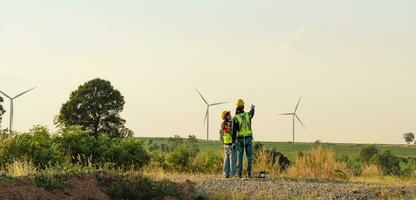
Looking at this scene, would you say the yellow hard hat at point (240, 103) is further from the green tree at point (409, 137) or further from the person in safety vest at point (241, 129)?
the green tree at point (409, 137)

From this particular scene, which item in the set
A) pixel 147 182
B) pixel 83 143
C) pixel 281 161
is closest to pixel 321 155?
pixel 281 161

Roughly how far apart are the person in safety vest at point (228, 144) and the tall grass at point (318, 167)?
410 centimetres

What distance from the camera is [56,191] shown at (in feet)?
48.3

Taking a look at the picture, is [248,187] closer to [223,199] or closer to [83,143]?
[223,199]

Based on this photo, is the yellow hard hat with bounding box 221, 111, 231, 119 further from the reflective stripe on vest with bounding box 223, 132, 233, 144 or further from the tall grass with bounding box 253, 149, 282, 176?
the tall grass with bounding box 253, 149, 282, 176

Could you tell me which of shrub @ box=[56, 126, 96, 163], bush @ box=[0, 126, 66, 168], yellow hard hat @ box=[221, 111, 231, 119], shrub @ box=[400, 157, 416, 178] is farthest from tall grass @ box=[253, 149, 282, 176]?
bush @ box=[0, 126, 66, 168]

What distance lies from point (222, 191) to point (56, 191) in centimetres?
566

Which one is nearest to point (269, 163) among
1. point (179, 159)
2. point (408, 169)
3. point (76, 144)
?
point (179, 159)

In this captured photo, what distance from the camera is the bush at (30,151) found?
26763 millimetres

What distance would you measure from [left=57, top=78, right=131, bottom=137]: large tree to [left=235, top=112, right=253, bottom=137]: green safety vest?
36.1 m

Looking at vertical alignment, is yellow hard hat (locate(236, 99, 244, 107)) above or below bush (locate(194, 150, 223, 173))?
above

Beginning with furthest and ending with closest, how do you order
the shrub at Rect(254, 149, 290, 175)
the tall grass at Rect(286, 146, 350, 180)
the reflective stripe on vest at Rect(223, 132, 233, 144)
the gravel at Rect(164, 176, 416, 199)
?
1. the shrub at Rect(254, 149, 290, 175)
2. the tall grass at Rect(286, 146, 350, 180)
3. the reflective stripe on vest at Rect(223, 132, 233, 144)
4. the gravel at Rect(164, 176, 416, 199)

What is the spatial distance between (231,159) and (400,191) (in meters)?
6.94

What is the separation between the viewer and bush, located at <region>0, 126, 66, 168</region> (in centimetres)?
2676
